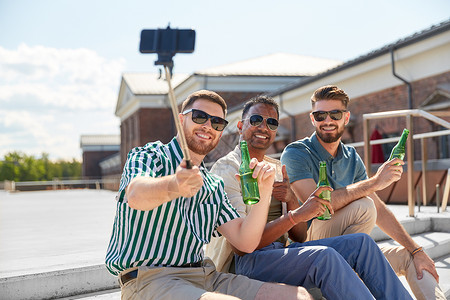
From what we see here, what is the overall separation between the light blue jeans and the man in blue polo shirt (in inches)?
19.2

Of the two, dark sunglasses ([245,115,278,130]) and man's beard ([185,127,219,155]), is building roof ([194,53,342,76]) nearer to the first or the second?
dark sunglasses ([245,115,278,130])

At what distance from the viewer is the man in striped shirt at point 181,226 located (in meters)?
1.96

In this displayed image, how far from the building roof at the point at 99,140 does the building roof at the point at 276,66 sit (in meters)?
35.6

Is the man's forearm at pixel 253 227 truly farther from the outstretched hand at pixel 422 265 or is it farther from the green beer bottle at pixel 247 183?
the outstretched hand at pixel 422 265

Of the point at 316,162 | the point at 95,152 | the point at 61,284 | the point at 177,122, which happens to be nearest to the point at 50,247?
the point at 61,284

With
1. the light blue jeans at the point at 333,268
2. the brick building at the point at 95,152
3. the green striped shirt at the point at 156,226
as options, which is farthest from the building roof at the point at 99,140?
the green striped shirt at the point at 156,226

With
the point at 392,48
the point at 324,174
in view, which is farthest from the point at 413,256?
the point at 392,48

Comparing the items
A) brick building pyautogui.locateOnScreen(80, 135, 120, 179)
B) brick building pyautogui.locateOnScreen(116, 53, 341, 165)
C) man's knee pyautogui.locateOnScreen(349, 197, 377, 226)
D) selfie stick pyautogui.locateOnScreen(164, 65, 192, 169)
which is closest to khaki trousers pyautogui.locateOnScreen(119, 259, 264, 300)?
selfie stick pyautogui.locateOnScreen(164, 65, 192, 169)

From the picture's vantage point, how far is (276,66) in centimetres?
2539

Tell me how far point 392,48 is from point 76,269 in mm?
10766

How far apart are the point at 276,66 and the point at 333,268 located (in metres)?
24.0

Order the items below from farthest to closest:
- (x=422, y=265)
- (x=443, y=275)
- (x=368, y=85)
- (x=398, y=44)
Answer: (x=368, y=85) < (x=398, y=44) < (x=443, y=275) < (x=422, y=265)

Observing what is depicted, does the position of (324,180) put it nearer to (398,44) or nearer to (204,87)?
(398,44)

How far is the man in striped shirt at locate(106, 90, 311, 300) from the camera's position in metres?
1.96
